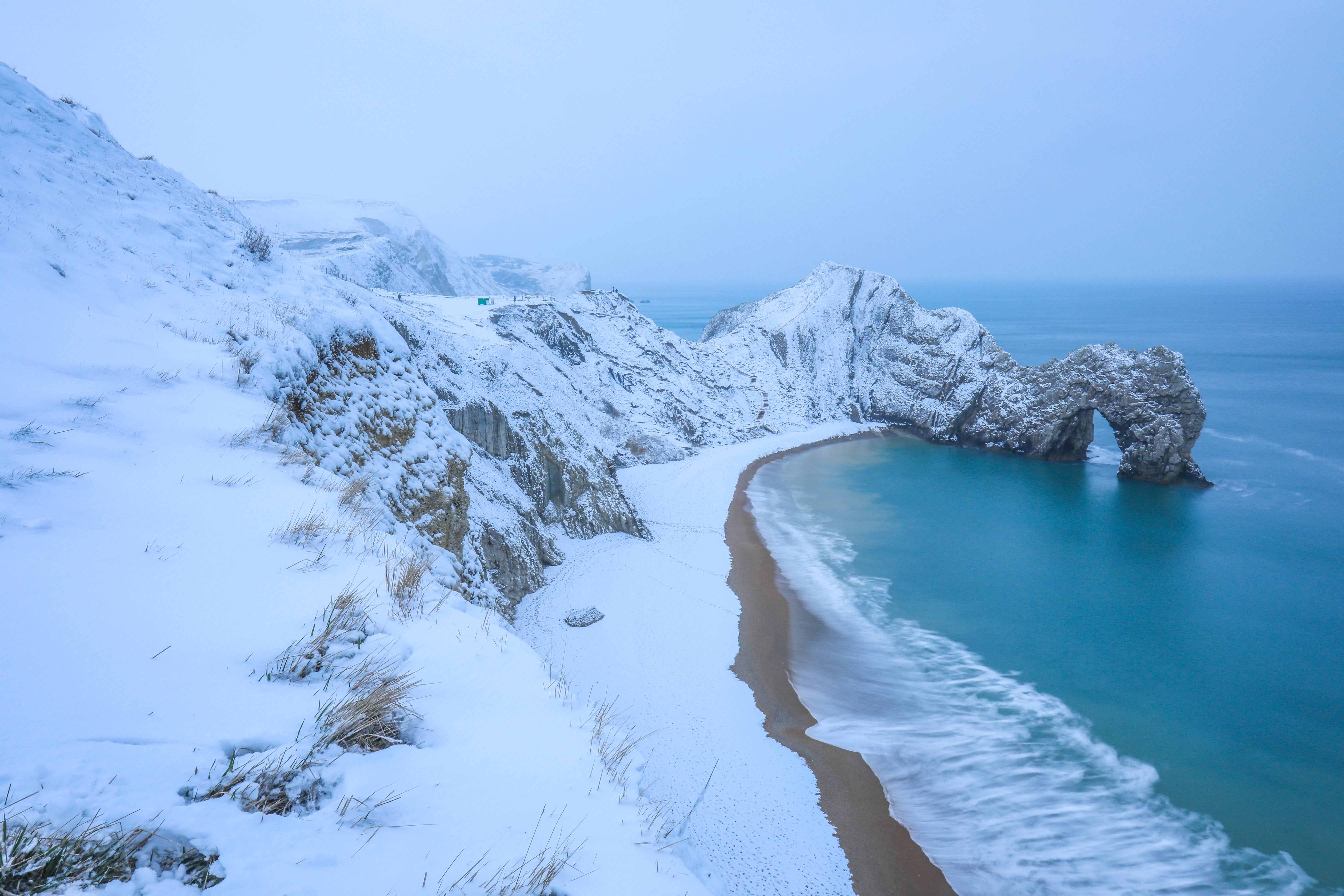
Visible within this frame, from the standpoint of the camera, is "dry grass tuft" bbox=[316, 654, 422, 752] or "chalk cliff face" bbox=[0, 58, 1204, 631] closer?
"dry grass tuft" bbox=[316, 654, 422, 752]

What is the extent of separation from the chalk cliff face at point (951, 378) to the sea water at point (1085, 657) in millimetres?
2958

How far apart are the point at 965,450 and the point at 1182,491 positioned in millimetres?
12541

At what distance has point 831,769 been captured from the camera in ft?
37.4

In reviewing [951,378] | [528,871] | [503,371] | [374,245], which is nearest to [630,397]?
[503,371]

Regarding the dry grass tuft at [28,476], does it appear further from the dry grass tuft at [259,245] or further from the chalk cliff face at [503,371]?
the dry grass tuft at [259,245]

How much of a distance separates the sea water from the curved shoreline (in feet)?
1.43

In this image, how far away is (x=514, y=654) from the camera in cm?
473

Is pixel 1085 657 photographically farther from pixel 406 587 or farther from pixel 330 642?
pixel 330 642

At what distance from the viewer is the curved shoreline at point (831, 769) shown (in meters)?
9.35

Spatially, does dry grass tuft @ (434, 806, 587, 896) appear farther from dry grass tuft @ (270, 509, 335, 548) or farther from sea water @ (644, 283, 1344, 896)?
sea water @ (644, 283, 1344, 896)

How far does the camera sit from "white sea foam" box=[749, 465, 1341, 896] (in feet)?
32.3

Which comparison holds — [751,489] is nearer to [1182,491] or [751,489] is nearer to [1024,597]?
[1024,597]

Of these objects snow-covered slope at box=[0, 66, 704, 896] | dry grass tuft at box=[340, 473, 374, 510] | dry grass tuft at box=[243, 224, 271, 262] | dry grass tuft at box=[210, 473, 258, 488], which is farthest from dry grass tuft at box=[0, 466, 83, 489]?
dry grass tuft at box=[243, 224, 271, 262]

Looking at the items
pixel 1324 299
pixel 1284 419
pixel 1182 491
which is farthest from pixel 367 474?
pixel 1324 299
